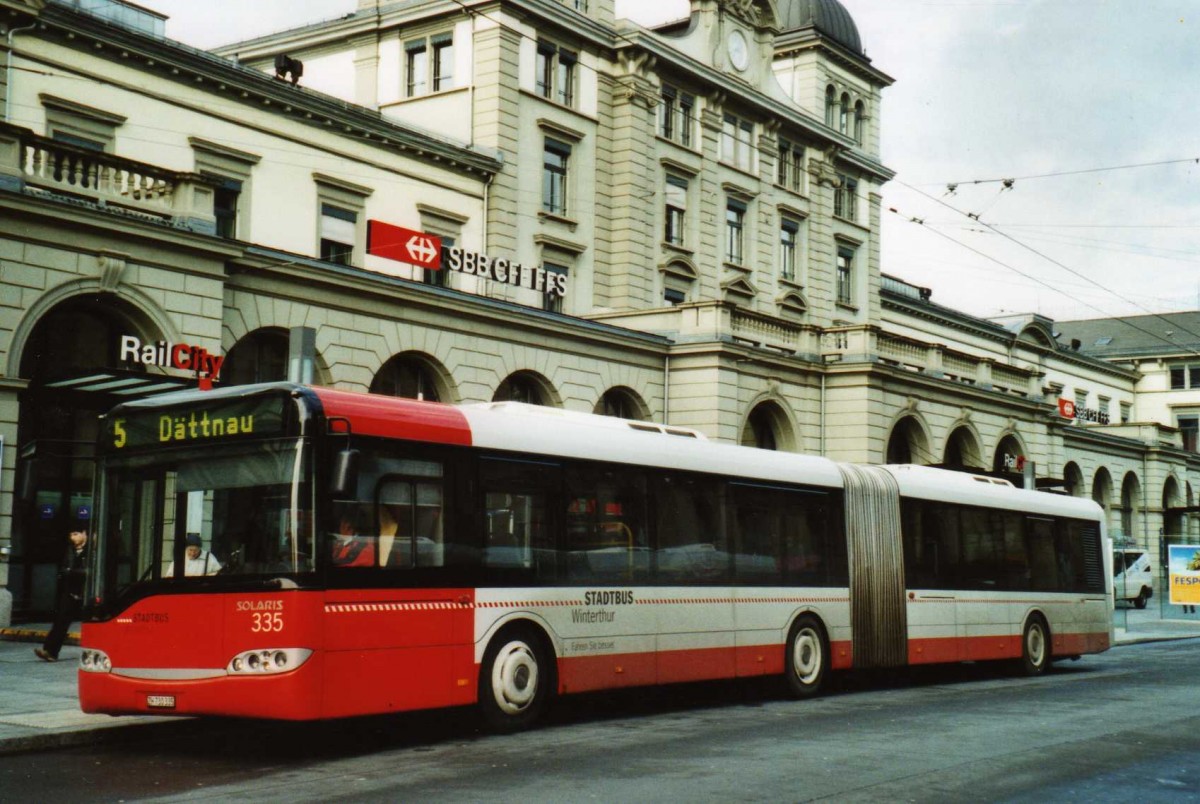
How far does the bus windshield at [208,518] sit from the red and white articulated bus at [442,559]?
0.02m

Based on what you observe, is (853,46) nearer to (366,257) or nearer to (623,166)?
(623,166)

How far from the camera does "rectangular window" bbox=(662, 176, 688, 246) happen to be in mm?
42812

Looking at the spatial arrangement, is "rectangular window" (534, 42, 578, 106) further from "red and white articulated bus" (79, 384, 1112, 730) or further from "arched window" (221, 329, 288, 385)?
"red and white articulated bus" (79, 384, 1112, 730)

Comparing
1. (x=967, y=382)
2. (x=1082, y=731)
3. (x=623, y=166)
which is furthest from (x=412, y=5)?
(x=1082, y=731)

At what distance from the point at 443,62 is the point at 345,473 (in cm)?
2963

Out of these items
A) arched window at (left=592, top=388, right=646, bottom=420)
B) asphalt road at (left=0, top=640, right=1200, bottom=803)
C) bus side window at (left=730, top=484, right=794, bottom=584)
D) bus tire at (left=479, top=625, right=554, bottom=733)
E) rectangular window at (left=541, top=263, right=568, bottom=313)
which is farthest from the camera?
rectangular window at (left=541, top=263, right=568, bottom=313)

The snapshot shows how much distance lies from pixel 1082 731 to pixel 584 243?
28.0 m

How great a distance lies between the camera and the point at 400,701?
11.8 metres

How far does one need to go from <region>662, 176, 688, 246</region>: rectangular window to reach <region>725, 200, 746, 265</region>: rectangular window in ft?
7.20

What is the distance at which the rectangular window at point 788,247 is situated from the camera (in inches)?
1889

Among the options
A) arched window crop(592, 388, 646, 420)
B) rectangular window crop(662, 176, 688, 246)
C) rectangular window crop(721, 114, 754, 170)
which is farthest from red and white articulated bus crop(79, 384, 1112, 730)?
rectangular window crop(721, 114, 754, 170)

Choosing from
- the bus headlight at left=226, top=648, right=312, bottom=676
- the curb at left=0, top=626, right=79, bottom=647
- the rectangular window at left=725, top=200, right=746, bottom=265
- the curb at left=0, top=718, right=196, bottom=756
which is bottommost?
the curb at left=0, top=718, right=196, bottom=756

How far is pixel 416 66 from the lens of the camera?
39250 mm

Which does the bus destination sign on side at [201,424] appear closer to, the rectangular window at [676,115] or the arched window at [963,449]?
the rectangular window at [676,115]
